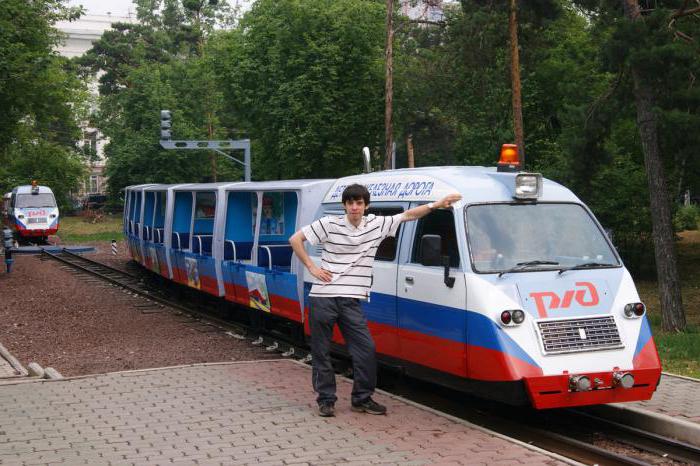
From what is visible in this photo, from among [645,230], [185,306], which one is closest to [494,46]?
[645,230]

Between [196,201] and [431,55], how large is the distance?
970 inches

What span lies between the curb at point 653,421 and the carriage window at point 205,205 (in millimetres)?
11706

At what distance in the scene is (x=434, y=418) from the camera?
848 cm

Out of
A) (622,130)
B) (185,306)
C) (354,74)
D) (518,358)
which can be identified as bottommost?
(185,306)

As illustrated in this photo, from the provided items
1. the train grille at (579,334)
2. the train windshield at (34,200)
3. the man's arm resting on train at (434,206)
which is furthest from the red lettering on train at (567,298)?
the train windshield at (34,200)

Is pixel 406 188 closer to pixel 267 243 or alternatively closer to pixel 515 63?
pixel 267 243

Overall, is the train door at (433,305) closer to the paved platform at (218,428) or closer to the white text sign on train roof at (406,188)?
→ the white text sign on train roof at (406,188)

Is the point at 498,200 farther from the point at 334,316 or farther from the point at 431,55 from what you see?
the point at 431,55

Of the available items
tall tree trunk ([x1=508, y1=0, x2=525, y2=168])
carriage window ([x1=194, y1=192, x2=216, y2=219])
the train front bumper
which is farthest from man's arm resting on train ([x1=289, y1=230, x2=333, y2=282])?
tall tree trunk ([x1=508, y1=0, x2=525, y2=168])

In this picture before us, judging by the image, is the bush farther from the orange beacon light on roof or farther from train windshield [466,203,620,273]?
train windshield [466,203,620,273]

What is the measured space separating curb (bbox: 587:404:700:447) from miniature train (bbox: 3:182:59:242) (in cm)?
3667

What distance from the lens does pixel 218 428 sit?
818 cm

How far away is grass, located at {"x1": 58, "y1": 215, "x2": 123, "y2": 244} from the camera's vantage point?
50.0 m

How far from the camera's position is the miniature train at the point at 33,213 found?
42.5 m
